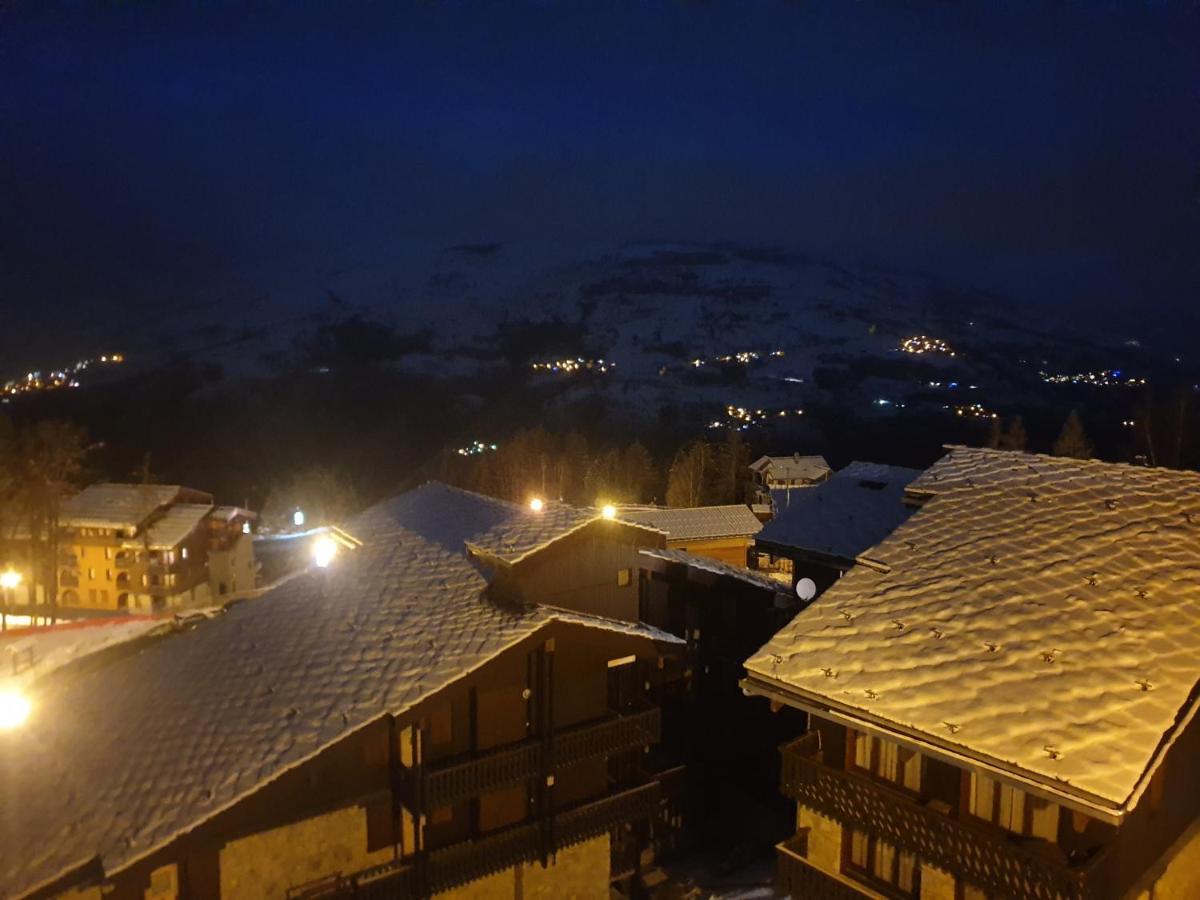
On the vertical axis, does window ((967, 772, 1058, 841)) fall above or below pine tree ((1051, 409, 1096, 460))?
below

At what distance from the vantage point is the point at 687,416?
371ft

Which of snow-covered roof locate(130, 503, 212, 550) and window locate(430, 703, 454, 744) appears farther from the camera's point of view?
snow-covered roof locate(130, 503, 212, 550)

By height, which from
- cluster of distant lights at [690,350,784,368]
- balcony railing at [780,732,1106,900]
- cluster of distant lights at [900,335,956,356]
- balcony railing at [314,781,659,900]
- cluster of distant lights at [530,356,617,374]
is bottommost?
balcony railing at [314,781,659,900]

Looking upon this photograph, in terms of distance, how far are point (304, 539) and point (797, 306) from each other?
526 ft

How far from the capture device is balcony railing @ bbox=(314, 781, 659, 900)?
40.5ft

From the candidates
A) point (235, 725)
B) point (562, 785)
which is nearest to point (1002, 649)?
point (562, 785)

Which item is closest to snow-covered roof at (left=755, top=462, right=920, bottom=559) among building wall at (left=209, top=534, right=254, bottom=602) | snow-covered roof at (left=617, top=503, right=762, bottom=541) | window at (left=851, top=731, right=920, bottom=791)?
window at (left=851, top=731, right=920, bottom=791)

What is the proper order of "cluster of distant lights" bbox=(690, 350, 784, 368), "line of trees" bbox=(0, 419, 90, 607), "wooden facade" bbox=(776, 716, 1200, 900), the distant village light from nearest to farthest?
"wooden facade" bbox=(776, 716, 1200, 900)
the distant village light
"line of trees" bbox=(0, 419, 90, 607)
"cluster of distant lights" bbox=(690, 350, 784, 368)

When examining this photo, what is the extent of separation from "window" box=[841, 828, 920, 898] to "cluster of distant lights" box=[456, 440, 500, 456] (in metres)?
76.0

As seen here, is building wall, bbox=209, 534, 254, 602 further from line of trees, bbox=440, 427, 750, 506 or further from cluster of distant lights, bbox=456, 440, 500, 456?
cluster of distant lights, bbox=456, 440, 500, 456

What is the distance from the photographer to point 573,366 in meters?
148

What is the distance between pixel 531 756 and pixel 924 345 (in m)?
159

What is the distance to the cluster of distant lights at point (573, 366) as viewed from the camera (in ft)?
478

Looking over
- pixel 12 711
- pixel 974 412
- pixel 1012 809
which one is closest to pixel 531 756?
pixel 1012 809
